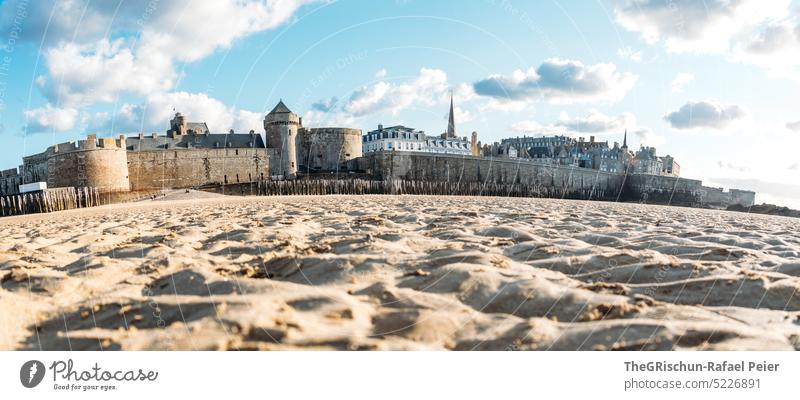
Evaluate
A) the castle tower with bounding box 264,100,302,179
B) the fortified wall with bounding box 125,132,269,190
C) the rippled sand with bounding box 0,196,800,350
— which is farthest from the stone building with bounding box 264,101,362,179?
the rippled sand with bounding box 0,196,800,350

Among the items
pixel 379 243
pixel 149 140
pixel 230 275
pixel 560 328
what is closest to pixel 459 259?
pixel 379 243

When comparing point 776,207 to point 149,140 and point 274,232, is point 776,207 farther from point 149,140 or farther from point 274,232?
point 149,140

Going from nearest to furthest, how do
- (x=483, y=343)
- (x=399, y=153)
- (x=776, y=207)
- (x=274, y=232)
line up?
(x=483, y=343) < (x=274, y=232) < (x=776, y=207) < (x=399, y=153)

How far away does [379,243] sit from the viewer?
4754 mm

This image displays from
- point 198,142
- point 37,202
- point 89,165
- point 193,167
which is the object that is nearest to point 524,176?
point 193,167

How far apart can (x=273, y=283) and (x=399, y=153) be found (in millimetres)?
36408

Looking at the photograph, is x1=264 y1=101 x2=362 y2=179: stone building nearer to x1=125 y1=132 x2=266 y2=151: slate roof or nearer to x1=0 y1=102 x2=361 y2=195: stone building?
x1=0 y1=102 x2=361 y2=195: stone building

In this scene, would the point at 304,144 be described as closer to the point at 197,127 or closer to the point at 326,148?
the point at 326,148

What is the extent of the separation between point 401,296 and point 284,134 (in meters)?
43.3

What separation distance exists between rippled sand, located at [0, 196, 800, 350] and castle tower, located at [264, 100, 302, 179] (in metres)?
39.7

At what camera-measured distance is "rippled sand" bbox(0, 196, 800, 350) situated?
244 centimetres

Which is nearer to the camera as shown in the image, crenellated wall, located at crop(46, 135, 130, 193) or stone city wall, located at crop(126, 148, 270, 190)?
crenellated wall, located at crop(46, 135, 130, 193)

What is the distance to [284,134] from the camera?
4397 cm

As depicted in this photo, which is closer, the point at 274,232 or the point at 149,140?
the point at 274,232
